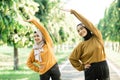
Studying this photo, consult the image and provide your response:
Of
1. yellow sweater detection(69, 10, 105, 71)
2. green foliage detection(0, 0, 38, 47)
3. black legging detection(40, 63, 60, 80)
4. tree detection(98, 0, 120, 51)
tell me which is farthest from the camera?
tree detection(98, 0, 120, 51)

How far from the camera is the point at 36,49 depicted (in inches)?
300

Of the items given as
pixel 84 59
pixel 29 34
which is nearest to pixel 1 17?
pixel 84 59

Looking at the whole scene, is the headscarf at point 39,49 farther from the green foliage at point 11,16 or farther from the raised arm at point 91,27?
the green foliage at point 11,16

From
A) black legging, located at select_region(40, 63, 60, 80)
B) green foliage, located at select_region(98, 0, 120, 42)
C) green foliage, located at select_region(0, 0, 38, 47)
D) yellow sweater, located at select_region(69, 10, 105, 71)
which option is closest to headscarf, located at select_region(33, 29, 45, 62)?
black legging, located at select_region(40, 63, 60, 80)

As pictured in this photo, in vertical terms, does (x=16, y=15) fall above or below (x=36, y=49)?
above

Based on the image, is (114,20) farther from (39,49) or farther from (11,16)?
(39,49)

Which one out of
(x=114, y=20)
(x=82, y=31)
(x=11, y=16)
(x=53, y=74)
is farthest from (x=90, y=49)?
(x=114, y=20)

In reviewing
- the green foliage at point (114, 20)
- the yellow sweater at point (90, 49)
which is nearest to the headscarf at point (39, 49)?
the yellow sweater at point (90, 49)

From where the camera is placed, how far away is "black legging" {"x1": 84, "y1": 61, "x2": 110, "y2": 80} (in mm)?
6586

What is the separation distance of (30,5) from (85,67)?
900cm

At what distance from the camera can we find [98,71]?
6.61m

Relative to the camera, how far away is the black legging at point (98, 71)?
659 cm

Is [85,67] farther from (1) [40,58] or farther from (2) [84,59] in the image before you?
(1) [40,58]

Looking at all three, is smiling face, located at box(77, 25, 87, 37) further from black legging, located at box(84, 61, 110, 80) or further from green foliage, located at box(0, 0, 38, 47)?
green foliage, located at box(0, 0, 38, 47)
